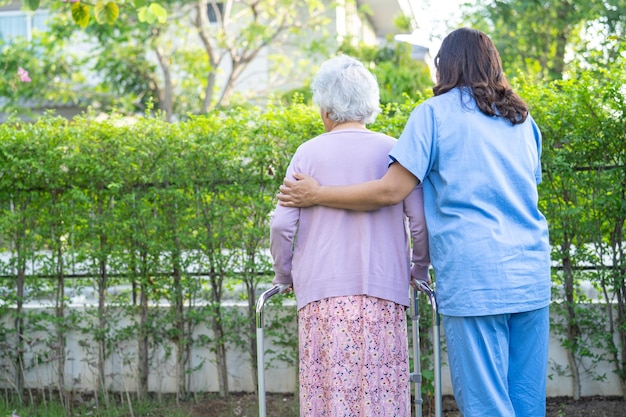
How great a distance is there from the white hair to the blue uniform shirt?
288 millimetres

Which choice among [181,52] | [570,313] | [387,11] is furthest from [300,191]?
[387,11]

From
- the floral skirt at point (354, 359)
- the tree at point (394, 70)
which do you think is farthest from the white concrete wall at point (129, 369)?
the tree at point (394, 70)

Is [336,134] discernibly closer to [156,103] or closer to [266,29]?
[266,29]

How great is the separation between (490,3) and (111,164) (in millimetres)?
9018

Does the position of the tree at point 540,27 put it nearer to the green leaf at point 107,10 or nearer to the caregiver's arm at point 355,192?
the green leaf at point 107,10

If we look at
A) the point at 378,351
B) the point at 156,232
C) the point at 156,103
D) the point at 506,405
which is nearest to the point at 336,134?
the point at 378,351

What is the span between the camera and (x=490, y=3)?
1256 centimetres

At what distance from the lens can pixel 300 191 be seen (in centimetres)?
290

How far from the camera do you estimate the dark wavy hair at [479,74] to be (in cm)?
275

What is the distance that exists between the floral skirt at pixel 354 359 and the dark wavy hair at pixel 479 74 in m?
0.79

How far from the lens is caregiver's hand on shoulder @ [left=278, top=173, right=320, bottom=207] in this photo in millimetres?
2887

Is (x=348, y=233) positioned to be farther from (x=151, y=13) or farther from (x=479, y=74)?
(x=151, y=13)

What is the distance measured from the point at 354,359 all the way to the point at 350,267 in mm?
327

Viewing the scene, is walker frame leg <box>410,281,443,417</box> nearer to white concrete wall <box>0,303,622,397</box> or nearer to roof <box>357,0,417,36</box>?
white concrete wall <box>0,303,622,397</box>
